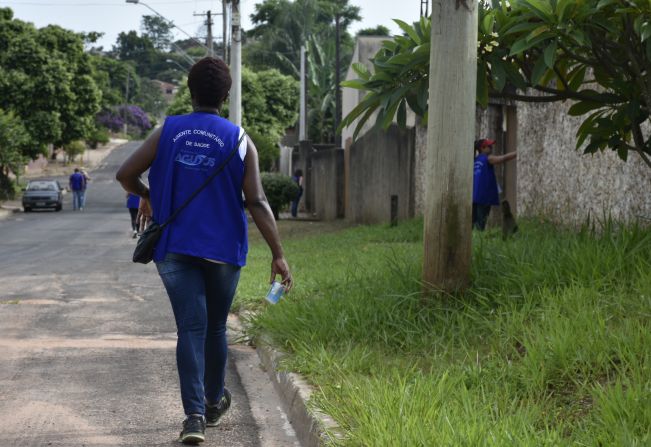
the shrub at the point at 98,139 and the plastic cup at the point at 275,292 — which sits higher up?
the shrub at the point at 98,139

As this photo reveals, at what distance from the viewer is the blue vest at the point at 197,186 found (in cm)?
488

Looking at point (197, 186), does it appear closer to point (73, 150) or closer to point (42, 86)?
point (42, 86)

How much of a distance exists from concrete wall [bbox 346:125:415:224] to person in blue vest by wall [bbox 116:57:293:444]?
13.8 m

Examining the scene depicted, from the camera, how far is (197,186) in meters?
4.89

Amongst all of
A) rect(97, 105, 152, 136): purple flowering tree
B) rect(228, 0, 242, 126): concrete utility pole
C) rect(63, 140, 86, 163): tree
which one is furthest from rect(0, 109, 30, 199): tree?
rect(97, 105, 152, 136): purple flowering tree

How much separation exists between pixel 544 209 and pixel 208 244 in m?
8.12

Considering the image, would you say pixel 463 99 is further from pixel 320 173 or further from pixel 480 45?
pixel 320 173

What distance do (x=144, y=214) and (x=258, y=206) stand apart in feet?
2.41

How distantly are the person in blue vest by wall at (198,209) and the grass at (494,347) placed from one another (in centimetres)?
72

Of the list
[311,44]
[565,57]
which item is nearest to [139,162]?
[565,57]

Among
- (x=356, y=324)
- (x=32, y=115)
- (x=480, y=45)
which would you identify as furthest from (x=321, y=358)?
(x=32, y=115)

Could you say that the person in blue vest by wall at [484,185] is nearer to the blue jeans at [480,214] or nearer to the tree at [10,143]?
the blue jeans at [480,214]

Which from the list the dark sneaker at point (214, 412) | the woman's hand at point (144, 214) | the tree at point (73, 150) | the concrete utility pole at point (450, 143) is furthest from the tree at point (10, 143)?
the dark sneaker at point (214, 412)

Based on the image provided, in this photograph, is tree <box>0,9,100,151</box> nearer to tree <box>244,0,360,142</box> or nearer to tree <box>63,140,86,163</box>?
tree <box>244,0,360,142</box>
